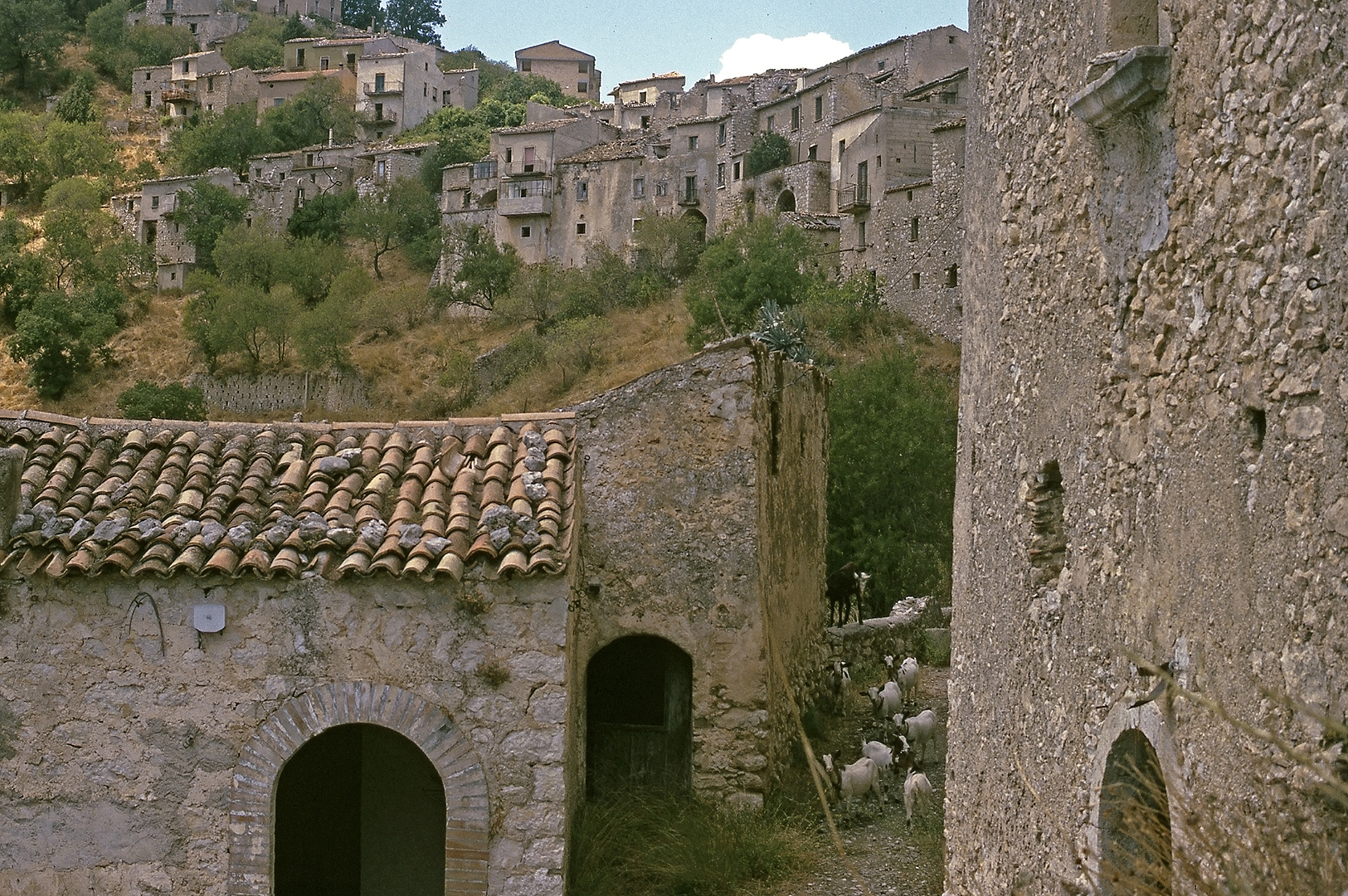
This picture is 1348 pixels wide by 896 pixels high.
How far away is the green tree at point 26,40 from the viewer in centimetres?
10181

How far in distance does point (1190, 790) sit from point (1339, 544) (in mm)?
1212

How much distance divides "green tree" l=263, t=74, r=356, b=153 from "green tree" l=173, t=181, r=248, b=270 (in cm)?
1064

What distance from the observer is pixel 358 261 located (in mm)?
72250

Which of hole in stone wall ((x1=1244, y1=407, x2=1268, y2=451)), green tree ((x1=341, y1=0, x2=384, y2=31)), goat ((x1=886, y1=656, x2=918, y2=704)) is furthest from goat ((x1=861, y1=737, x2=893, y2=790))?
green tree ((x1=341, y1=0, x2=384, y2=31))

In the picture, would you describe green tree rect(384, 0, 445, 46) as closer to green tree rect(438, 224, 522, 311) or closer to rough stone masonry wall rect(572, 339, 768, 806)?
green tree rect(438, 224, 522, 311)

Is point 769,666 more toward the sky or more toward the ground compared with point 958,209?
more toward the ground

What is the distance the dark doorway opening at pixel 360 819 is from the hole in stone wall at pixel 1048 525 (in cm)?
501

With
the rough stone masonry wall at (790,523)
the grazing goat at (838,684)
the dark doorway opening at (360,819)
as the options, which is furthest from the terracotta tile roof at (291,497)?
the grazing goat at (838,684)

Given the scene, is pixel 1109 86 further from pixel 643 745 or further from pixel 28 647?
pixel 643 745

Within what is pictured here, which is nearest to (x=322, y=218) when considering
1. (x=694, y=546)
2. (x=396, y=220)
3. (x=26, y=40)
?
(x=396, y=220)

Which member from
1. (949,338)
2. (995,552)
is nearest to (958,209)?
(949,338)

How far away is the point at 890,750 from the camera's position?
13.6 m

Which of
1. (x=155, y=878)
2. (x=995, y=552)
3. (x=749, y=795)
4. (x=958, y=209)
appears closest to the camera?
(x=995, y=552)

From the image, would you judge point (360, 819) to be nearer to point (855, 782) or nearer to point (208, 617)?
point (208, 617)
